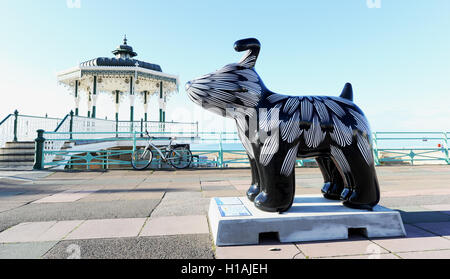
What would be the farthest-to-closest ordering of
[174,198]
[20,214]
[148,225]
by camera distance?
[174,198] → [20,214] → [148,225]

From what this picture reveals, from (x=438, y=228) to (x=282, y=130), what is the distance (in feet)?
5.81

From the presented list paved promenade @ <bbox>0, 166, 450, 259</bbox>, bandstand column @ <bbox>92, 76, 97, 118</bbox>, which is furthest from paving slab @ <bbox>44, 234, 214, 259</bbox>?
bandstand column @ <bbox>92, 76, 97, 118</bbox>

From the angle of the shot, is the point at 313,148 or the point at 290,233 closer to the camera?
the point at 290,233

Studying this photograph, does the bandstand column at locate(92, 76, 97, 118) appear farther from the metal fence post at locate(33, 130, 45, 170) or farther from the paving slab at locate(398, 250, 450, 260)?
the paving slab at locate(398, 250, 450, 260)

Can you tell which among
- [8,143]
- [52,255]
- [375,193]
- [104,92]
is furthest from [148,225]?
[104,92]

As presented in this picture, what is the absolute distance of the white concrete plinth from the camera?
190cm

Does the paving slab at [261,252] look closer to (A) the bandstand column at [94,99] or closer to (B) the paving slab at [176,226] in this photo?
(B) the paving slab at [176,226]

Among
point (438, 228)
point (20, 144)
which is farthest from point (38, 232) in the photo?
point (20, 144)

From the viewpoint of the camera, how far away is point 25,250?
6.08 ft

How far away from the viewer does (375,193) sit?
222 centimetres

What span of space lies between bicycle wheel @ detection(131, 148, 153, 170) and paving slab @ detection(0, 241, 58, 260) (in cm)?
667
